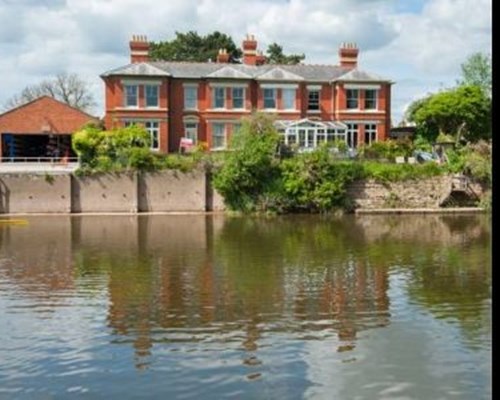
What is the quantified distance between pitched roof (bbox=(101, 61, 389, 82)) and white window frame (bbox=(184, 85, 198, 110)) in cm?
71

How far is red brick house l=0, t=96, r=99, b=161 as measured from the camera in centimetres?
4922

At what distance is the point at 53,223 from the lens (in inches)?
1431

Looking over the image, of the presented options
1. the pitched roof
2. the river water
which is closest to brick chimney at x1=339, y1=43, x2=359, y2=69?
the pitched roof

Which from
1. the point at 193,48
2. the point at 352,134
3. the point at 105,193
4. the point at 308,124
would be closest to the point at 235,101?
the point at 308,124

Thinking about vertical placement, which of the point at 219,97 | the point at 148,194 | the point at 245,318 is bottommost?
the point at 245,318

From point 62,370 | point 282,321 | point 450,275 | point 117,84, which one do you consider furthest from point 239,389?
point 117,84

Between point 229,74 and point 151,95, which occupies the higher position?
point 229,74

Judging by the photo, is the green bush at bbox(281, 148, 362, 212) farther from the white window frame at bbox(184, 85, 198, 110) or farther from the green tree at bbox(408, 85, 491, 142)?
the white window frame at bbox(184, 85, 198, 110)

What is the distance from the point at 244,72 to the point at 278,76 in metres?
2.29

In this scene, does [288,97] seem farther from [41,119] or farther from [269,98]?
[41,119]

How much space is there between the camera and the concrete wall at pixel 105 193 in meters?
40.8

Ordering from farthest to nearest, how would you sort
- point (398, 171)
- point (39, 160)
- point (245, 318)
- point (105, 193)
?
point (39, 160), point (398, 171), point (105, 193), point (245, 318)

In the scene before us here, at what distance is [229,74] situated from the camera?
159 ft
